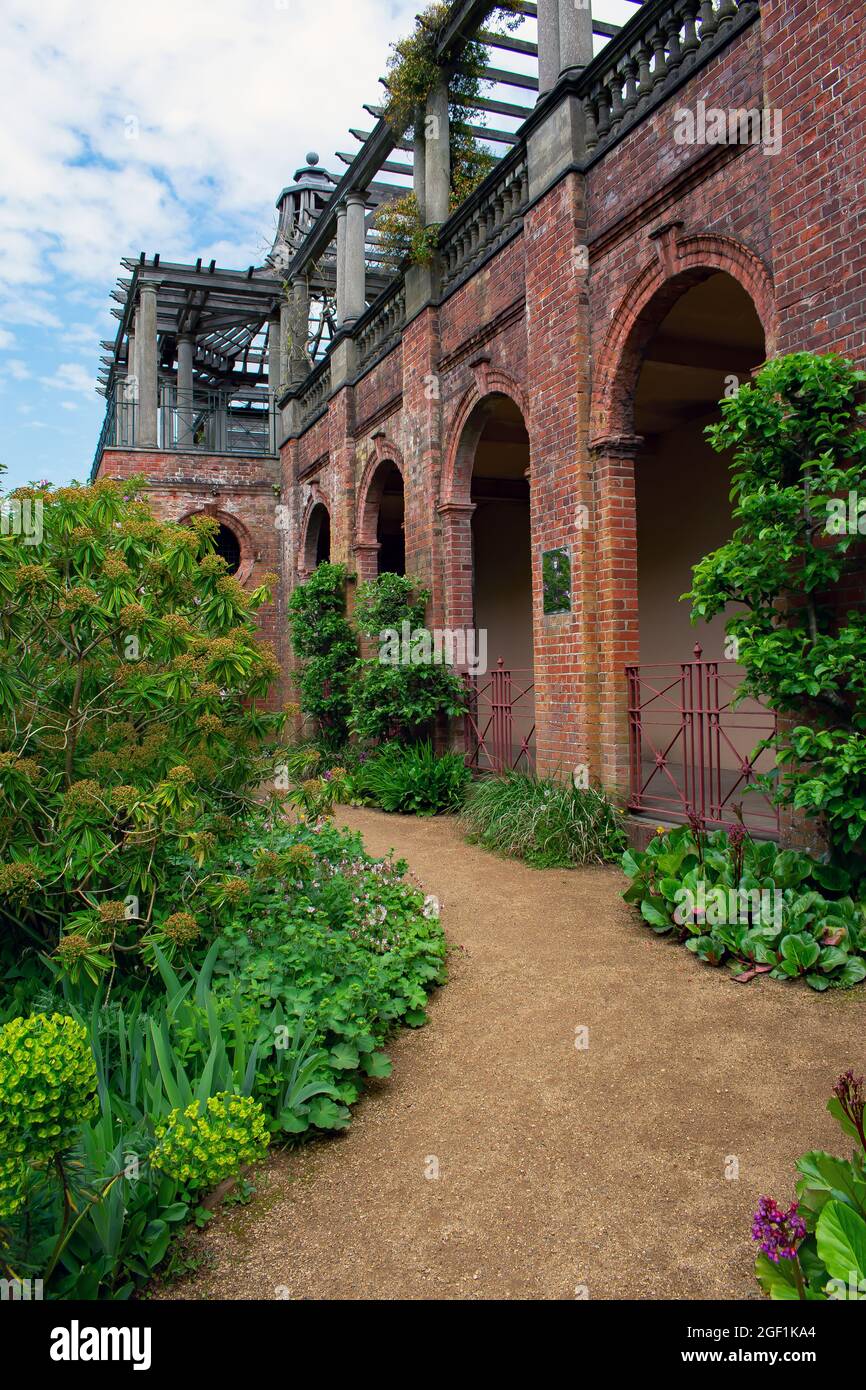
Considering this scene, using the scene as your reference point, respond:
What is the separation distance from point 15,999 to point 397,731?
22.4 feet

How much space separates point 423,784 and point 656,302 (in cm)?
498

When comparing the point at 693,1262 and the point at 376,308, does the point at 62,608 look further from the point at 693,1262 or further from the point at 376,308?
the point at 376,308

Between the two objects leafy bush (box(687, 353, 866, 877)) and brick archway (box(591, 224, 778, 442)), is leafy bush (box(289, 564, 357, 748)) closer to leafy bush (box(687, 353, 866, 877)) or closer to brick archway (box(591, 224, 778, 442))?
brick archway (box(591, 224, 778, 442))

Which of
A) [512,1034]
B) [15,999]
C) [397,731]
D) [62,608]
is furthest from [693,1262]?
[397,731]

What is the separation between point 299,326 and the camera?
1598 cm

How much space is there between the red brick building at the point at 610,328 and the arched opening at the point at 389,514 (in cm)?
14

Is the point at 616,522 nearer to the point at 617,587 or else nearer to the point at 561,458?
the point at 617,587

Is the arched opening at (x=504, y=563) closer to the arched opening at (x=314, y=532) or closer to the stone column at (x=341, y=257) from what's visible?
the arched opening at (x=314, y=532)

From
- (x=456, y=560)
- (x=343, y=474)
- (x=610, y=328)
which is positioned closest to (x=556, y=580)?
(x=610, y=328)

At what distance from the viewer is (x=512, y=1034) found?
3855 millimetres

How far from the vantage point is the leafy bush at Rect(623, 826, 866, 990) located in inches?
162

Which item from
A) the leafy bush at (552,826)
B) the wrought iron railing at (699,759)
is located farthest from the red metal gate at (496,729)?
the wrought iron railing at (699,759)

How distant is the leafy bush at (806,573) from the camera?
4254 millimetres

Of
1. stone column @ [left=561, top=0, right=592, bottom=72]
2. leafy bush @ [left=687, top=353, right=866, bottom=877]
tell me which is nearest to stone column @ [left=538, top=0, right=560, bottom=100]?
stone column @ [left=561, top=0, right=592, bottom=72]
